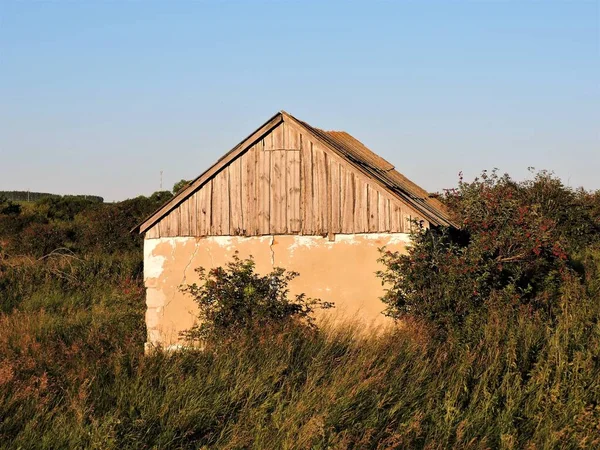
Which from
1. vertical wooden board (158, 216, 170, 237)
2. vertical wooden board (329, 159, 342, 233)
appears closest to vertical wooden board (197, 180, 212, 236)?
vertical wooden board (158, 216, 170, 237)

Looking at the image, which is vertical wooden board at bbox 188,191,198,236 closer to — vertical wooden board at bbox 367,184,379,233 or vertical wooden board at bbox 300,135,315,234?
vertical wooden board at bbox 300,135,315,234

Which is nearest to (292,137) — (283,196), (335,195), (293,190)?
(293,190)

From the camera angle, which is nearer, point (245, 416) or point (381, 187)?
point (245, 416)

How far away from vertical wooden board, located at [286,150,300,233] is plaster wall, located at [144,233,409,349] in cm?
25

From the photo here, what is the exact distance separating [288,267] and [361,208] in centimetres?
165

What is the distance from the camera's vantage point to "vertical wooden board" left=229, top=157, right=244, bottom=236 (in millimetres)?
12727

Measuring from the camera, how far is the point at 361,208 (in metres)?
12.3

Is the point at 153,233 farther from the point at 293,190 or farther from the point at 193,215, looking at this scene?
the point at 293,190

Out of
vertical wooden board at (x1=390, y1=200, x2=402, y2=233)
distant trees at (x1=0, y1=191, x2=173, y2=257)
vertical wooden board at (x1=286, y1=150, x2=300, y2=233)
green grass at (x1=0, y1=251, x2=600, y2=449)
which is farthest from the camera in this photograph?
distant trees at (x1=0, y1=191, x2=173, y2=257)

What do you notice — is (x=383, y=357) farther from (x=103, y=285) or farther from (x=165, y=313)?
(x=103, y=285)

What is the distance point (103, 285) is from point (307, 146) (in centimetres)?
850

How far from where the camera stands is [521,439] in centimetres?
728

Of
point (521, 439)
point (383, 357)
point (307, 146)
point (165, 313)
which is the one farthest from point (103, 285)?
point (521, 439)

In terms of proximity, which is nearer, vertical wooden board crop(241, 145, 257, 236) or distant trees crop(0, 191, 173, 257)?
vertical wooden board crop(241, 145, 257, 236)
